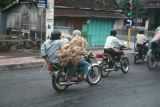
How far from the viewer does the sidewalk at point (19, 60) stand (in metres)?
15.5

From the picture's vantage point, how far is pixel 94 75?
38.0 ft

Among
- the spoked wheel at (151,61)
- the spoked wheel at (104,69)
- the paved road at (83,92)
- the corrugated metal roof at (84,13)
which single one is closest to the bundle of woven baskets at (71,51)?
the paved road at (83,92)

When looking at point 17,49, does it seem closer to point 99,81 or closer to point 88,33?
point 88,33

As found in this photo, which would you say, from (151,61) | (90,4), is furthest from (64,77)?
(90,4)

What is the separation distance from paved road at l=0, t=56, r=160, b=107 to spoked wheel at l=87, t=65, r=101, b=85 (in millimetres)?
164

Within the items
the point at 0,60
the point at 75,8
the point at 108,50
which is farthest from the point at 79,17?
the point at 108,50

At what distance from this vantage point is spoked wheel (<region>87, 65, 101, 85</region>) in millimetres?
11405

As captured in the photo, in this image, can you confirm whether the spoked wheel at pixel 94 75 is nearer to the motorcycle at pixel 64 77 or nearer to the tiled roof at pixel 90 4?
the motorcycle at pixel 64 77

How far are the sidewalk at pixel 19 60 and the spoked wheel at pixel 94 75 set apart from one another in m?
4.83

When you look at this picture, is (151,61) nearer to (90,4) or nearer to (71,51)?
(71,51)

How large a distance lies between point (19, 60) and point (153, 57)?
18.9 ft

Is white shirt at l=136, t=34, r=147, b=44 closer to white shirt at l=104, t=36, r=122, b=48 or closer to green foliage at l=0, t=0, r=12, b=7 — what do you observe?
white shirt at l=104, t=36, r=122, b=48

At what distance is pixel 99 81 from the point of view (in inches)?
472

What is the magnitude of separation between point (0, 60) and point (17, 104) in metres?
8.27
